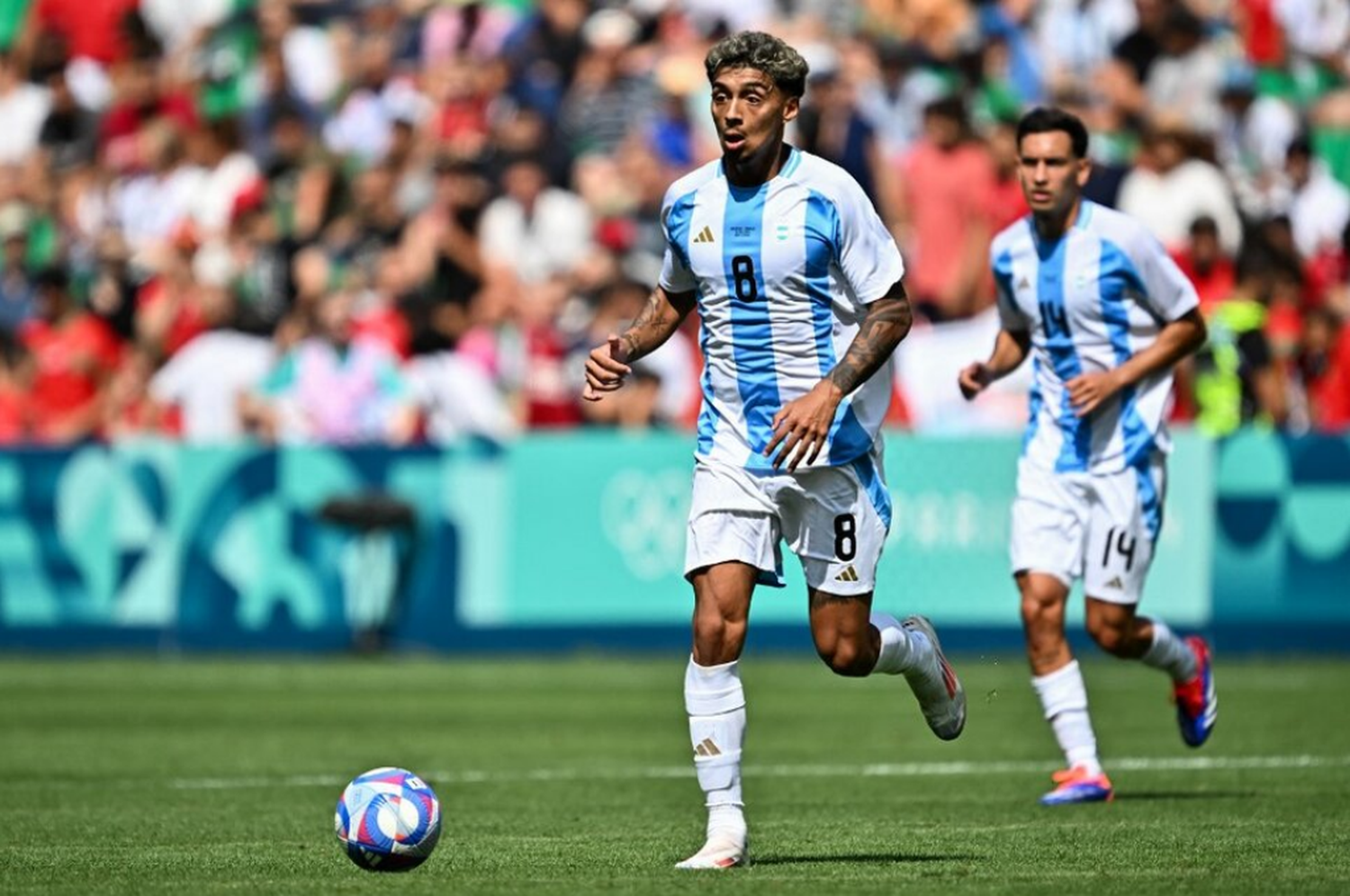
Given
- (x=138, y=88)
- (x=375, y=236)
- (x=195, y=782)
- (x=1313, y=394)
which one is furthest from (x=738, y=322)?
(x=138, y=88)

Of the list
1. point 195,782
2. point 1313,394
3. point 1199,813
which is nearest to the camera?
point 1199,813

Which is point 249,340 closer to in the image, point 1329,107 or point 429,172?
point 429,172

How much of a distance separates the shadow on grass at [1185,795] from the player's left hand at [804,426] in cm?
321

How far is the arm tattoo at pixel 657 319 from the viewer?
913 centimetres

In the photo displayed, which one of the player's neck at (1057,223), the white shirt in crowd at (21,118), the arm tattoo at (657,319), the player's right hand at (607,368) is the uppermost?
the white shirt in crowd at (21,118)

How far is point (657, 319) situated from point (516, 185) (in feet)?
46.0

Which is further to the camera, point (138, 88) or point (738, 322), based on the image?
point (138, 88)

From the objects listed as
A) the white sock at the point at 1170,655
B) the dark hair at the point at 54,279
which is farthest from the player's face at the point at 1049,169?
the dark hair at the point at 54,279

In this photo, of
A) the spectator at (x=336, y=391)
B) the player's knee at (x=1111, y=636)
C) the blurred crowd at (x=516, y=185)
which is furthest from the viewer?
the blurred crowd at (x=516, y=185)

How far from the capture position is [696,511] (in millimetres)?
→ 8945

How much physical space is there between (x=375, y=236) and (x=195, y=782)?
1191 centimetres

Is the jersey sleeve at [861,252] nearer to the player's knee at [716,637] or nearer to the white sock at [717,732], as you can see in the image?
the player's knee at [716,637]

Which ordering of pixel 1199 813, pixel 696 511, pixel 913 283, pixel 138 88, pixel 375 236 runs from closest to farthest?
1. pixel 696 511
2. pixel 1199 813
3. pixel 913 283
4. pixel 375 236
5. pixel 138 88

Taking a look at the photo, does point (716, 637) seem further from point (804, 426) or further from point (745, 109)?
point (745, 109)
